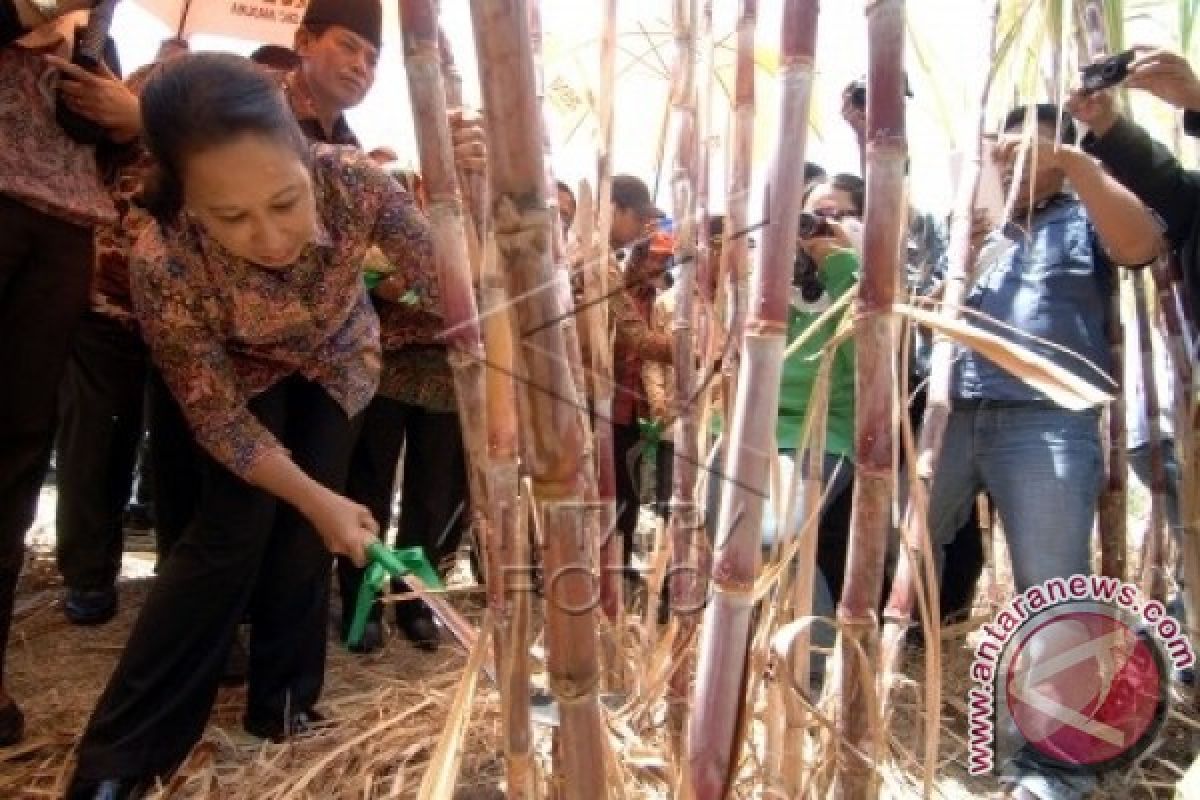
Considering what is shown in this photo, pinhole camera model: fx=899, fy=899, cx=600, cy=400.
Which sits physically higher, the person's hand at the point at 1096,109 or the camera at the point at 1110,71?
the camera at the point at 1110,71

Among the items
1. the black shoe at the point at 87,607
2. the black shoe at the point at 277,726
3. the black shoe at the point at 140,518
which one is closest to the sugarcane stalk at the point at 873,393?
the black shoe at the point at 277,726

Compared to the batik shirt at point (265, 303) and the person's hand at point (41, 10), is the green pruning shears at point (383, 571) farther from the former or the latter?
the person's hand at point (41, 10)

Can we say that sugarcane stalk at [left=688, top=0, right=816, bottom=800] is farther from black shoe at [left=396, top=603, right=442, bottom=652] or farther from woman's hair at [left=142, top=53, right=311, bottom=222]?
black shoe at [left=396, top=603, right=442, bottom=652]

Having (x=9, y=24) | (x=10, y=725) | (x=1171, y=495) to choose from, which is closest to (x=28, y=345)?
(x=9, y=24)

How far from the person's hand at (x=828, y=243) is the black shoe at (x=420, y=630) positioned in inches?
34.6

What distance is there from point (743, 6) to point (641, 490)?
3.48 feet

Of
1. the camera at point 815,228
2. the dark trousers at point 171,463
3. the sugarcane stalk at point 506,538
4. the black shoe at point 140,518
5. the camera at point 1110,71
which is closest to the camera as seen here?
the sugarcane stalk at point 506,538

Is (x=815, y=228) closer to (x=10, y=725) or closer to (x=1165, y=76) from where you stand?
(x=1165, y=76)

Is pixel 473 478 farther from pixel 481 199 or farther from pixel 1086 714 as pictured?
pixel 1086 714

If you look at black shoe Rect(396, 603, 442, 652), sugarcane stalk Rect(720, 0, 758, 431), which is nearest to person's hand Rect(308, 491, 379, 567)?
sugarcane stalk Rect(720, 0, 758, 431)

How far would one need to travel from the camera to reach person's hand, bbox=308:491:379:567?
0.79 metres

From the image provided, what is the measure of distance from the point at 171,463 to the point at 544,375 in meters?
1.08

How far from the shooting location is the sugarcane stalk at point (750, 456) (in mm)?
407

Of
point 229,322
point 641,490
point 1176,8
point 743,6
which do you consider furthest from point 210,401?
point 1176,8
